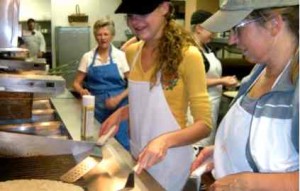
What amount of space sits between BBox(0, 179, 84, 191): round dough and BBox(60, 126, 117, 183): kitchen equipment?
2.1 inches

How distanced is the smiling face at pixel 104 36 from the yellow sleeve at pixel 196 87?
61.9 inches

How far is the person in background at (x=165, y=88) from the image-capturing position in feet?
4.94

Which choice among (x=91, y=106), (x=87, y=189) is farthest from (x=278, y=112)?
(x=91, y=106)

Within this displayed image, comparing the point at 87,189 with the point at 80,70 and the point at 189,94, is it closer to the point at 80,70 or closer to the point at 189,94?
the point at 189,94

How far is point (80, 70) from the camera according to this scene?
3.06 m

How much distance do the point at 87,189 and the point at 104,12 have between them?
19.9 feet

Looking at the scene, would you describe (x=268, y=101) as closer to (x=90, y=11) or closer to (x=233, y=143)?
(x=233, y=143)

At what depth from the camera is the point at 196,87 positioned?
4.94ft

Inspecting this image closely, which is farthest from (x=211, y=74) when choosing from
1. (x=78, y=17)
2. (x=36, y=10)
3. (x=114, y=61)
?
(x=36, y=10)

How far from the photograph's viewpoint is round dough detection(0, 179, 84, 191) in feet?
3.77

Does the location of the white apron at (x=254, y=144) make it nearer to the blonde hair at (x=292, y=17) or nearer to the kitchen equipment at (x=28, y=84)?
the blonde hair at (x=292, y=17)

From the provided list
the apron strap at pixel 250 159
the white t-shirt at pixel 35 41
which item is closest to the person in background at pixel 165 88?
the apron strap at pixel 250 159

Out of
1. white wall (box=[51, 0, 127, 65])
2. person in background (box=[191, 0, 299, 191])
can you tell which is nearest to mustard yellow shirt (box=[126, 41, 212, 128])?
person in background (box=[191, 0, 299, 191])

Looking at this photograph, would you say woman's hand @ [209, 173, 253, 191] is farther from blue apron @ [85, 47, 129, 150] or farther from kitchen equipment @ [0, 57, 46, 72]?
blue apron @ [85, 47, 129, 150]
